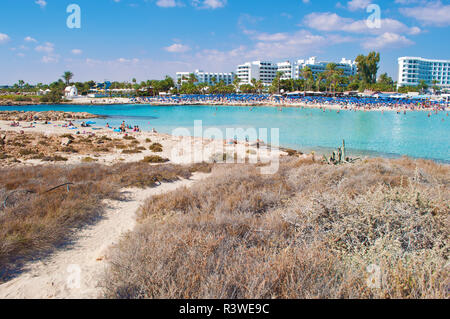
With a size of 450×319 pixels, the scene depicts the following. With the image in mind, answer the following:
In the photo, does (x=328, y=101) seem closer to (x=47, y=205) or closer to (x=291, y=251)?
(x=47, y=205)

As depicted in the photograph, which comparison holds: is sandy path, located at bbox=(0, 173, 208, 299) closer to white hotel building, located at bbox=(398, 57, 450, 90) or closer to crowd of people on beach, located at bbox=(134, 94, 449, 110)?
crowd of people on beach, located at bbox=(134, 94, 449, 110)

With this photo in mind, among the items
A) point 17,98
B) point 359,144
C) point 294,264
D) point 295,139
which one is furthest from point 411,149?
A: point 17,98

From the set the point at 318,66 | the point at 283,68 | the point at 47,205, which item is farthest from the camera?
the point at 283,68

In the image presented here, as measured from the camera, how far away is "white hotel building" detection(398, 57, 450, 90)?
140000mm

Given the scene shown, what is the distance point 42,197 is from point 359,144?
91.8 ft

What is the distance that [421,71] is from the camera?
472 ft

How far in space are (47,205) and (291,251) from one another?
5.83 m

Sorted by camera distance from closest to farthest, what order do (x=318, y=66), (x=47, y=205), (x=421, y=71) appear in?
(x=47, y=205)
(x=421, y=71)
(x=318, y=66)

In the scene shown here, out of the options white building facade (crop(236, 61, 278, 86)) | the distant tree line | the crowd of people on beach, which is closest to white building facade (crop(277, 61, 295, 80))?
white building facade (crop(236, 61, 278, 86))

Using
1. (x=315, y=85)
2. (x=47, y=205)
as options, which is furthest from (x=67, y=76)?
(x=47, y=205)

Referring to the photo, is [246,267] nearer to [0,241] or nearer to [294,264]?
[294,264]

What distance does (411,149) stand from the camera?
2561 cm

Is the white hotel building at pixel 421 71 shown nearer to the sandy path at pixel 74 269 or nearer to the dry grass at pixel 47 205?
the dry grass at pixel 47 205

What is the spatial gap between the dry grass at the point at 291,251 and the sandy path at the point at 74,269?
1.54 feet
